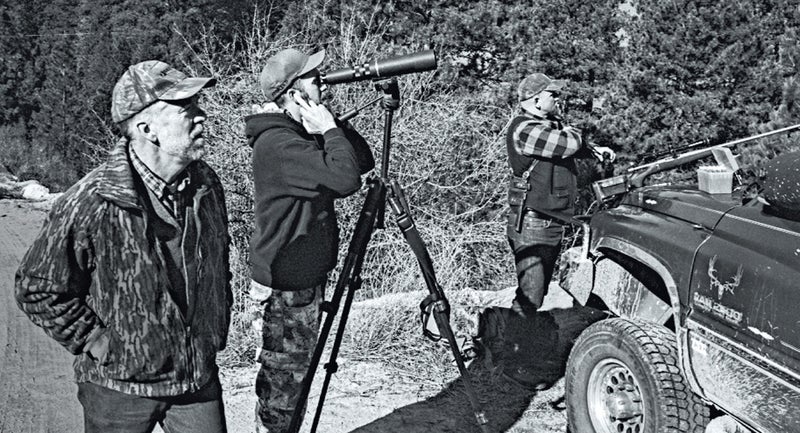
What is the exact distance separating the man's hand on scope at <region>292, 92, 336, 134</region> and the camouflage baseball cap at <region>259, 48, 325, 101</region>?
0.23ft

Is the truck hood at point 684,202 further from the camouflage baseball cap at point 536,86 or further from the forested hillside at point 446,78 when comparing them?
the forested hillside at point 446,78

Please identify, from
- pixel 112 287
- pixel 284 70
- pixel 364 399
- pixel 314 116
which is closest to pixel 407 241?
pixel 314 116

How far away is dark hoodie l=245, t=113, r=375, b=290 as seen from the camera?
2.90 meters

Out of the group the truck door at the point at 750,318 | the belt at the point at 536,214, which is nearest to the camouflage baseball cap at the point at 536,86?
the belt at the point at 536,214

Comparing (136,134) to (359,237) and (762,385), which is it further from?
(762,385)

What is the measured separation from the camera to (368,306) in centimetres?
546

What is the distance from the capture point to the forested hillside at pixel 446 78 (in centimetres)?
802

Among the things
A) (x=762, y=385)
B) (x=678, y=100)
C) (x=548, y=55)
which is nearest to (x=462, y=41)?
(x=548, y=55)

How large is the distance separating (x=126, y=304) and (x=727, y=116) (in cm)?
1341

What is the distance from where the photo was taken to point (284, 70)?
3004mm

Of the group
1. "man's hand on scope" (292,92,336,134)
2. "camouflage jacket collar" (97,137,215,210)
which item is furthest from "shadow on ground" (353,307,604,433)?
"camouflage jacket collar" (97,137,215,210)

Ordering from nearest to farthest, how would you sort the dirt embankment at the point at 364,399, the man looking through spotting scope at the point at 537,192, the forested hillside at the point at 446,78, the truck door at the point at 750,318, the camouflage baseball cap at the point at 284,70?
the truck door at the point at 750,318 → the camouflage baseball cap at the point at 284,70 → the dirt embankment at the point at 364,399 → the man looking through spotting scope at the point at 537,192 → the forested hillside at the point at 446,78

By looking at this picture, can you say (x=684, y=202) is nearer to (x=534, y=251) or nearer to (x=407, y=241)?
(x=534, y=251)

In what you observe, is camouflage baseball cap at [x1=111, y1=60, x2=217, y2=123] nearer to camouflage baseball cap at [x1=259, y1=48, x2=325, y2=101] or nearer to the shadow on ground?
camouflage baseball cap at [x1=259, y1=48, x2=325, y2=101]
